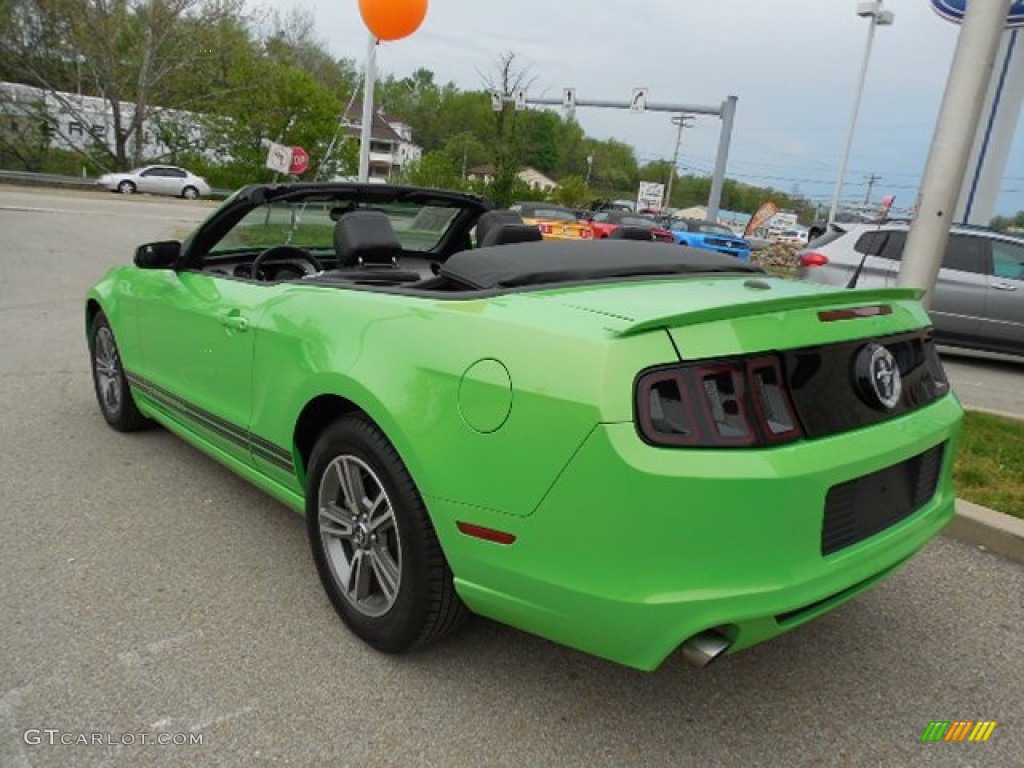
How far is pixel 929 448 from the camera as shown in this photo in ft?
7.64

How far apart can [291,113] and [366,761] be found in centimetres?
4267

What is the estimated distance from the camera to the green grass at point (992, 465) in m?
3.86

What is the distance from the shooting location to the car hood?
1.93m

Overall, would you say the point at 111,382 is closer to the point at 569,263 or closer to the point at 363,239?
the point at 363,239

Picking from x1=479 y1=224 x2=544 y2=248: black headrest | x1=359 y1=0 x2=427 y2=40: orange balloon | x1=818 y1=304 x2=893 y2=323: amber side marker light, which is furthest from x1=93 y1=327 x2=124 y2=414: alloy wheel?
x1=359 y1=0 x2=427 y2=40: orange balloon

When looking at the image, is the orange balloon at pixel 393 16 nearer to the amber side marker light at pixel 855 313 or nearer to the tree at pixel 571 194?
the amber side marker light at pixel 855 313

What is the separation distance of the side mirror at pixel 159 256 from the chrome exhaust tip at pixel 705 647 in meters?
3.00

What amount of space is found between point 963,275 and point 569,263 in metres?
8.39

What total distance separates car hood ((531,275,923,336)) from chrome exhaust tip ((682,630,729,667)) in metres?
0.75

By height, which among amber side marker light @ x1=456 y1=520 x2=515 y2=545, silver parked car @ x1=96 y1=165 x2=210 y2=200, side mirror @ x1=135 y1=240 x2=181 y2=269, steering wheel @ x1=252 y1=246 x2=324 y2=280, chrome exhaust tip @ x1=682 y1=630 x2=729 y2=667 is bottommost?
silver parked car @ x1=96 y1=165 x2=210 y2=200

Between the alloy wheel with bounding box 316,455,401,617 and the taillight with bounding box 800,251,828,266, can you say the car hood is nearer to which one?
the alloy wheel with bounding box 316,455,401,617

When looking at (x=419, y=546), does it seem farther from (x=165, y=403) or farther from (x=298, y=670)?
(x=165, y=403)

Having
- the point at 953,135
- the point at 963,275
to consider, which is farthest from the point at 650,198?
the point at 953,135

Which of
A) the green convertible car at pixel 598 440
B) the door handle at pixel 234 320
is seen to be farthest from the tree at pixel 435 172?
the green convertible car at pixel 598 440
